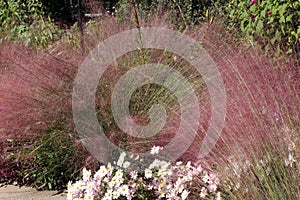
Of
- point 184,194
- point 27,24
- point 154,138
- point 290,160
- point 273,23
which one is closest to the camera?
point 290,160

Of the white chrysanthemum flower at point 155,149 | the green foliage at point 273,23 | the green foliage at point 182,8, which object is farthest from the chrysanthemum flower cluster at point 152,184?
the green foliage at point 182,8

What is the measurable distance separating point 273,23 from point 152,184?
2.47 meters

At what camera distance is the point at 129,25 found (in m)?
5.10

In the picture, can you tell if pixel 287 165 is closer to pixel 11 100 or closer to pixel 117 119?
pixel 117 119

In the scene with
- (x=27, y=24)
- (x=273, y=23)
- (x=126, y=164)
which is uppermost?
(x=27, y=24)

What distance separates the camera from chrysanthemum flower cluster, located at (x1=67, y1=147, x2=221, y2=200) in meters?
2.85

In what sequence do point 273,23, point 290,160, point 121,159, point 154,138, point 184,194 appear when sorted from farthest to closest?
point 273,23, point 154,138, point 121,159, point 184,194, point 290,160

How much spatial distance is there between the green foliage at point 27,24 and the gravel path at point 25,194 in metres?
2.44

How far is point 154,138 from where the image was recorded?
3.43 meters

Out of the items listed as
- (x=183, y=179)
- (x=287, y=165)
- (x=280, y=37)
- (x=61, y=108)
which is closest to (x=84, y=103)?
(x=61, y=108)

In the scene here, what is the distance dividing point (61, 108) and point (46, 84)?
26 centimetres

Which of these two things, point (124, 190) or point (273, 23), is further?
point (273, 23)

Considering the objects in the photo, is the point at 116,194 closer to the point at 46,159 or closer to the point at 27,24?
the point at 46,159

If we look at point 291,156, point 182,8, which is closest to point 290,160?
point 291,156
